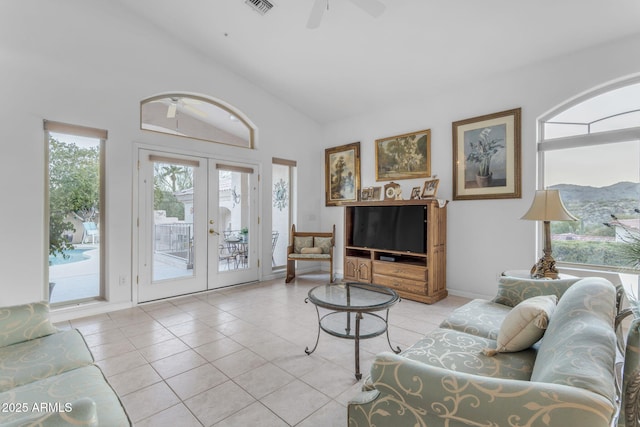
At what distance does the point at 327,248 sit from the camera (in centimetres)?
539

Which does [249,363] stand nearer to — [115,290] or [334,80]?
[115,290]

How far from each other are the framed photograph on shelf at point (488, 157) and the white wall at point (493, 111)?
0.09 m

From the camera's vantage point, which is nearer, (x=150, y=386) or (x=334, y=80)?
(x=150, y=386)

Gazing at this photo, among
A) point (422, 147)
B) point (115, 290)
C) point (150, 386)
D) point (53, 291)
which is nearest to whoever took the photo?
point (150, 386)

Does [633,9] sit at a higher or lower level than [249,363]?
higher

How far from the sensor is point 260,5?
3402 millimetres

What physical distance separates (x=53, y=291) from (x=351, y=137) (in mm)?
4974

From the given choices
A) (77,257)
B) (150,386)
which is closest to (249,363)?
(150,386)

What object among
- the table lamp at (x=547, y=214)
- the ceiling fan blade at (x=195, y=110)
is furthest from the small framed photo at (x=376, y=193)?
the ceiling fan blade at (x=195, y=110)

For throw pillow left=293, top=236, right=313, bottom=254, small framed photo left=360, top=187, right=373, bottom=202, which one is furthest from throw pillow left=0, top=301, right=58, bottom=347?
small framed photo left=360, top=187, right=373, bottom=202

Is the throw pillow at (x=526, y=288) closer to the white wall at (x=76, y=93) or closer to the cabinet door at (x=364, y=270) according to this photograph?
the cabinet door at (x=364, y=270)

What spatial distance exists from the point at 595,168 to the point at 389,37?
9.46ft

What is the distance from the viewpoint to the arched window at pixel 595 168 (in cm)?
324

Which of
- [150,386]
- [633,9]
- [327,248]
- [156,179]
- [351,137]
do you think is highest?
[633,9]
